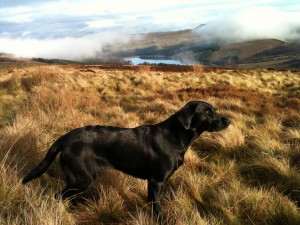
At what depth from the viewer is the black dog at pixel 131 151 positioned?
4035 millimetres

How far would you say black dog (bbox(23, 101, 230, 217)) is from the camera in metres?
4.04

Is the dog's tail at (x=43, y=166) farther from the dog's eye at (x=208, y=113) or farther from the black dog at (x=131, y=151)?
the dog's eye at (x=208, y=113)

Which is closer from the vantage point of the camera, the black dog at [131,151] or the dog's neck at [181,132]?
the black dog at [131,151]

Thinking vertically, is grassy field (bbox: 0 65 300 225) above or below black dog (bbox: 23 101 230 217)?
below

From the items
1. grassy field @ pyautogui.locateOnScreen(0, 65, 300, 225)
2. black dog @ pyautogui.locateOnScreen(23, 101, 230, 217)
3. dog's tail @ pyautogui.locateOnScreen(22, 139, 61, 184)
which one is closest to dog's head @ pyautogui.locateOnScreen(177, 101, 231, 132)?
black dog @ pyautogui.locateOnScreen(23, 101, 230, 217)

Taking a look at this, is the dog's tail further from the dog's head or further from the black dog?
the dog's head

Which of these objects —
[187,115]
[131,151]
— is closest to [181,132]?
[187,115]

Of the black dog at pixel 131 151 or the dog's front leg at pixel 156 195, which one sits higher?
the black dog at pixel 131 151

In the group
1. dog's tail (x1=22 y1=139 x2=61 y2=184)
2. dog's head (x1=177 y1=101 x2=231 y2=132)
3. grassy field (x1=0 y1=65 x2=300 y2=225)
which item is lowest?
grassy field (x1=0 y1=65 x2=300 y2=225)

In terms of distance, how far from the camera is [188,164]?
5586 millimetres

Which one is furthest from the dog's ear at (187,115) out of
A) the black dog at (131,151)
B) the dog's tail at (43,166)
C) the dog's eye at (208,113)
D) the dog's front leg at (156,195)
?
the dog's tail at (43,166)

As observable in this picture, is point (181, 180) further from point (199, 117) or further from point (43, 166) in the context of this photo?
point (43, 166)

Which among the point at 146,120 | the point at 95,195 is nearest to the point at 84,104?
the point at 146,120

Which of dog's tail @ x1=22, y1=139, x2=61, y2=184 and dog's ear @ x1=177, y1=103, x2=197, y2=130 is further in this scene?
dog's ear @ x1=177, y1=103, x2=197, y2=130
